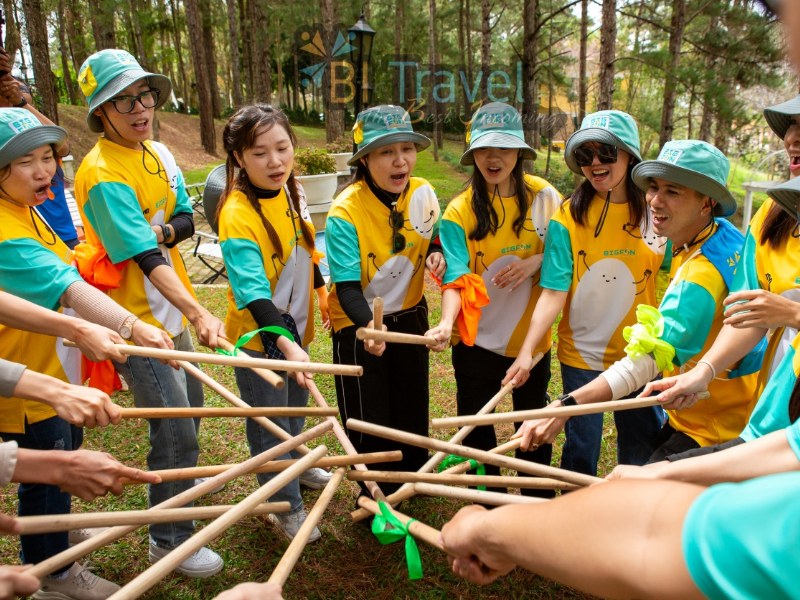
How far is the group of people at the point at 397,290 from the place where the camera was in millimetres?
2498

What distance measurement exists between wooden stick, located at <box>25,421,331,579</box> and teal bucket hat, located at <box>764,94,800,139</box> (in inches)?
92.8

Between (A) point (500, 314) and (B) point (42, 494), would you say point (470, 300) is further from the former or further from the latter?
(B) point (42, 494)

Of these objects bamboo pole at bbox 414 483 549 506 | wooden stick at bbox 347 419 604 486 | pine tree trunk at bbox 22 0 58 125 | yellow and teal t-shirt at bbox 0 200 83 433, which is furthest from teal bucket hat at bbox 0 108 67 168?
pine tree trunk at bbox 22 0 58 125

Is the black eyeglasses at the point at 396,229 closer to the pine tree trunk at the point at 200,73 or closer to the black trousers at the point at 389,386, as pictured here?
the black trousers at the point at 389,386

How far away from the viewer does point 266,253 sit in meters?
3.23

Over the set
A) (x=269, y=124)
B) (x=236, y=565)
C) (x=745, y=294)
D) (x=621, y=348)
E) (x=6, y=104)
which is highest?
(x=6, y=104)

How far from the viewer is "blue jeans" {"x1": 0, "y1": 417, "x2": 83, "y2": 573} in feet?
9.11

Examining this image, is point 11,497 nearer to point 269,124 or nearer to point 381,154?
point 269,124

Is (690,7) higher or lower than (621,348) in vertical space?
higher

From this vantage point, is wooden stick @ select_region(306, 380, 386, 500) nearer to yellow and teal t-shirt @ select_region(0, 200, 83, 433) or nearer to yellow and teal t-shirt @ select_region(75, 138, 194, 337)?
yellow and teal t-shirt @ select_region(75, 138, 194, 337)

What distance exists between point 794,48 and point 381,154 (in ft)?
8.41

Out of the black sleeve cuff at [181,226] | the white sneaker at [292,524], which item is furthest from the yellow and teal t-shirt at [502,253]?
the black sleeve cuff at [181,226]

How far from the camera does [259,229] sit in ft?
10.4

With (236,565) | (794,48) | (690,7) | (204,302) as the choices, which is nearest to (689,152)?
(794,48)
